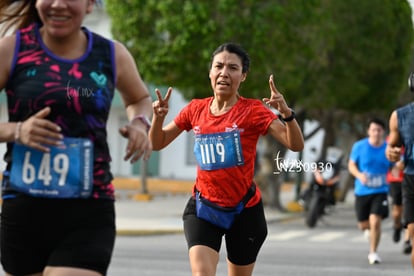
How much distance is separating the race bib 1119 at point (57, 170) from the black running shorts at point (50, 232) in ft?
0.14

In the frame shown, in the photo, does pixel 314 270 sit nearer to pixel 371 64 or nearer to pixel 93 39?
pixel 93 39

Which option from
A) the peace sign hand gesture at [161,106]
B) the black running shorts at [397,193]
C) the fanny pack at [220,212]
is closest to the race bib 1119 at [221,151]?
the fanny pack at [220,212]

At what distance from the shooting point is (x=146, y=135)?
482cm

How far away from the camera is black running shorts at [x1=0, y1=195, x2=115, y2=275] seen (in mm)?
4746

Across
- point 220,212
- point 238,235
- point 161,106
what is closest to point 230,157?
point 220,212

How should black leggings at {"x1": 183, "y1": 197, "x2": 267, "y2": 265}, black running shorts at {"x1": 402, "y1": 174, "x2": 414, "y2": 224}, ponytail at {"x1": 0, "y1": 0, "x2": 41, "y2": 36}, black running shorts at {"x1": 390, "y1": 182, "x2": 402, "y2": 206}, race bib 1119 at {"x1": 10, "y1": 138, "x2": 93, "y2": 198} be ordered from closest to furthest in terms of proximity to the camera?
race bib 1119 at {"x1": 10, "y1": 138, "x2": 93, "y2": 198} < ponytail at {"x1": 0, "y1": 0, "x2": 41, "y2": 36} < black leggings at {"x1": 183, "y1": 197, "x2": 267, "y2": 265} < black running shorts at {"x1": 402, "y1": 174, "x2": 414, "y2": 224} < black running shorts at {"x1": 390, "y1": 182, "x2": 402, "y2": 206}

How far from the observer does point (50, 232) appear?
188 inches

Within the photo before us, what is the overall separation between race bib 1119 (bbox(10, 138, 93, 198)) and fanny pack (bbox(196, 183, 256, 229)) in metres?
2.82

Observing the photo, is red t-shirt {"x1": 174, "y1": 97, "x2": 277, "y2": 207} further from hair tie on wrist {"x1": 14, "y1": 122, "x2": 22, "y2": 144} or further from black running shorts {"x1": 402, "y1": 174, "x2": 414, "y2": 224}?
hair tie on wrist {"x1": 14, "y1": 122, "x2": 22, "y2": 144}

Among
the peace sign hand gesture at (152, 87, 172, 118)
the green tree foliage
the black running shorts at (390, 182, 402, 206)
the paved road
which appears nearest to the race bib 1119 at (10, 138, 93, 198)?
the peace sign hand gesture at (152, 87, 172, 118)

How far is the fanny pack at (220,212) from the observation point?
7512mm

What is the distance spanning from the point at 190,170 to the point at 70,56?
44.8 meters

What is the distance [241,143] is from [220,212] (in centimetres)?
49

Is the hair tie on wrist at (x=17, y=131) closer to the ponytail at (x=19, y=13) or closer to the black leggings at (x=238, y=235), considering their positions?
the ponytail at (x=19, y=13)
